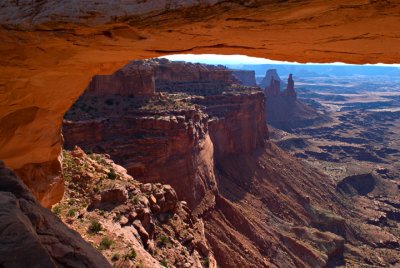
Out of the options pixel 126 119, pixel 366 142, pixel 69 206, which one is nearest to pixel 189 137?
pixel 126 119

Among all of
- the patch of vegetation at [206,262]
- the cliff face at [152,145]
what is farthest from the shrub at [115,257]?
the cliff face at [152,145]

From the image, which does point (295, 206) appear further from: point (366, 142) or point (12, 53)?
point (366, 142)

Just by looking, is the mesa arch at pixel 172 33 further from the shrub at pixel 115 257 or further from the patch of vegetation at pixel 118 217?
the patch of vegetation at pixel 118 217

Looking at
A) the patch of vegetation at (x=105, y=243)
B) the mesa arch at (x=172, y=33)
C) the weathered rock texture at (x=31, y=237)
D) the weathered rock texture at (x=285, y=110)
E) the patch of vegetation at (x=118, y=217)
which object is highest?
the mesa arch at (x=172, y=33)

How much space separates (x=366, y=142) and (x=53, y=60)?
330 ft

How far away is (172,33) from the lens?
17.6 feet

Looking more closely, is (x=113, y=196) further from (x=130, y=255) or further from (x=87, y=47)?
(x=87, y=47)

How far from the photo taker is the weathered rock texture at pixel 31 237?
3.82m

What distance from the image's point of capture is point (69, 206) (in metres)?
12.7

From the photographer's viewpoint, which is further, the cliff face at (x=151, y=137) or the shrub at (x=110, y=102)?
the shrub at (x=110, y=102)

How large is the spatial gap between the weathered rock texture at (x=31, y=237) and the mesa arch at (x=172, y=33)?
2.16 m

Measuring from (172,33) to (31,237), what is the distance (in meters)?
3.17

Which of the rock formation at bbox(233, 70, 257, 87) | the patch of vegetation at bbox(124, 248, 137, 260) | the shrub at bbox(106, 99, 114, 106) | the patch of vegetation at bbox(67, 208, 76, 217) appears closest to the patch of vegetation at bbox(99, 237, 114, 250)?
the patch of vegetation at bbox(124, 248, 137, 260)

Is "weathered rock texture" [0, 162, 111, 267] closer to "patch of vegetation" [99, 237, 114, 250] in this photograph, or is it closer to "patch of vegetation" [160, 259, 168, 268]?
"patch of vegetation" [99, 237, 114, 250]
